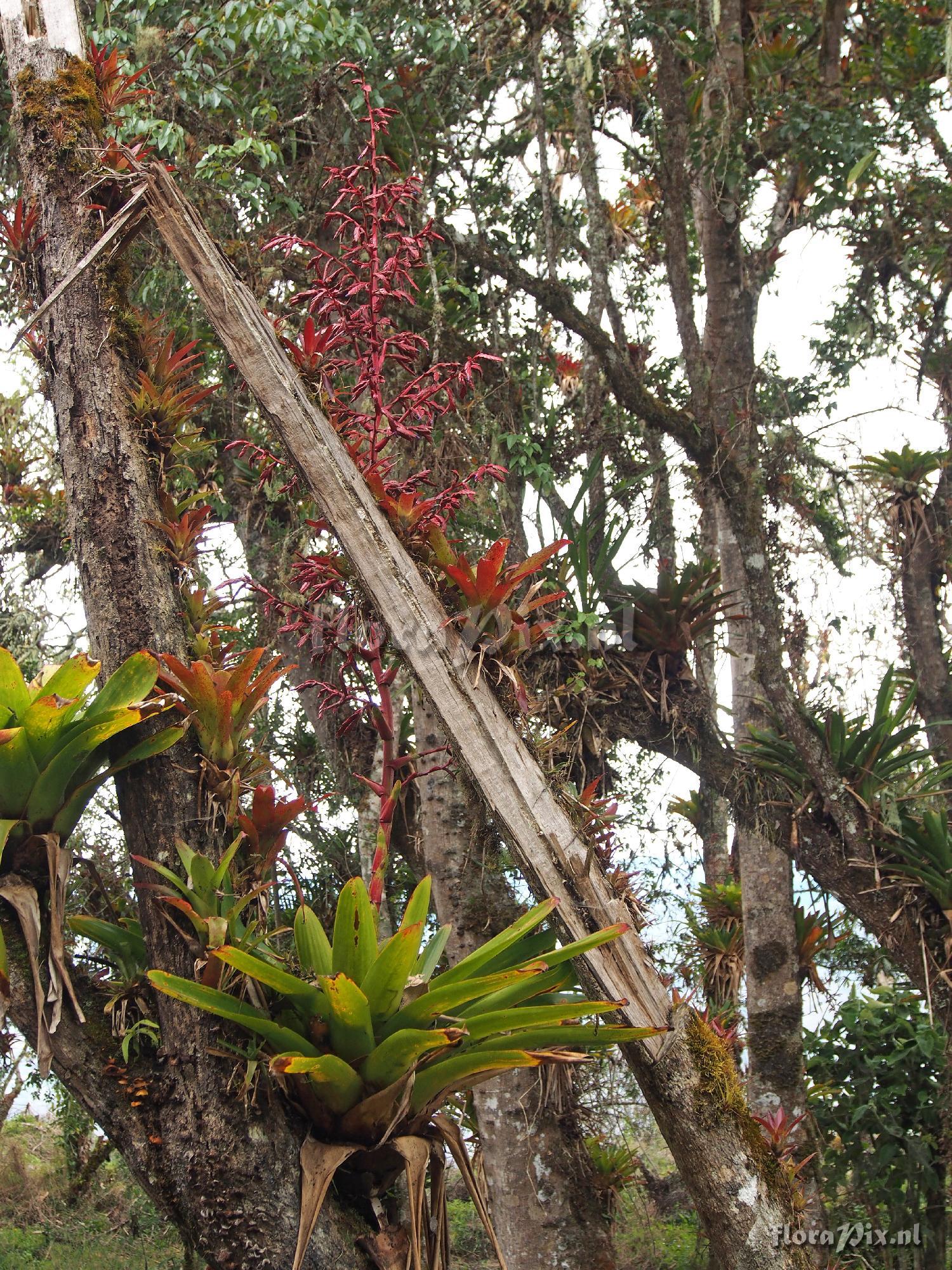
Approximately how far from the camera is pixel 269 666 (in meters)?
2.10

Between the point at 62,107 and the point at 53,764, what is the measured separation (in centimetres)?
172

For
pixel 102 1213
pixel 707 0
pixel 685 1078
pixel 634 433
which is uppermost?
pixel 707 0

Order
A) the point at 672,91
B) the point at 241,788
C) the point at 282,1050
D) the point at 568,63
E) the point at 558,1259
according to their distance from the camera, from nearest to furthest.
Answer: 1. the point at 282,1050
2. the point at 241,788
3. the point at 558,1259
4. the point at 568,63
5. the point at 672,91

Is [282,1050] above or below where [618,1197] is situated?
above

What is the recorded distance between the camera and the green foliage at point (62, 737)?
184 cm

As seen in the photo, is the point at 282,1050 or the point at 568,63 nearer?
the point at 282,1050

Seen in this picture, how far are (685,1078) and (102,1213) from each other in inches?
272

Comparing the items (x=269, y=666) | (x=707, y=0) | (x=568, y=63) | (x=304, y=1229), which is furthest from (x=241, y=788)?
(x=707, y=0)

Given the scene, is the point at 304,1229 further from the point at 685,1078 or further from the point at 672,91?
the point at 672,91

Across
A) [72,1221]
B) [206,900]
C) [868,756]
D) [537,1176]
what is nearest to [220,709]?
[206,900]

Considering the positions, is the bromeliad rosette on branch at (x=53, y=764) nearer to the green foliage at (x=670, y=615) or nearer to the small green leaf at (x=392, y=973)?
the small green leaf at (x=392, y=973)

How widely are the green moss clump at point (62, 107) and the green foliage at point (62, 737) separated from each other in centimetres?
140

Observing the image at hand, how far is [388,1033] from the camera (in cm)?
182

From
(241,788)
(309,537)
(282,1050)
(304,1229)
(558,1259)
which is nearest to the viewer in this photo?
(304,1229)
